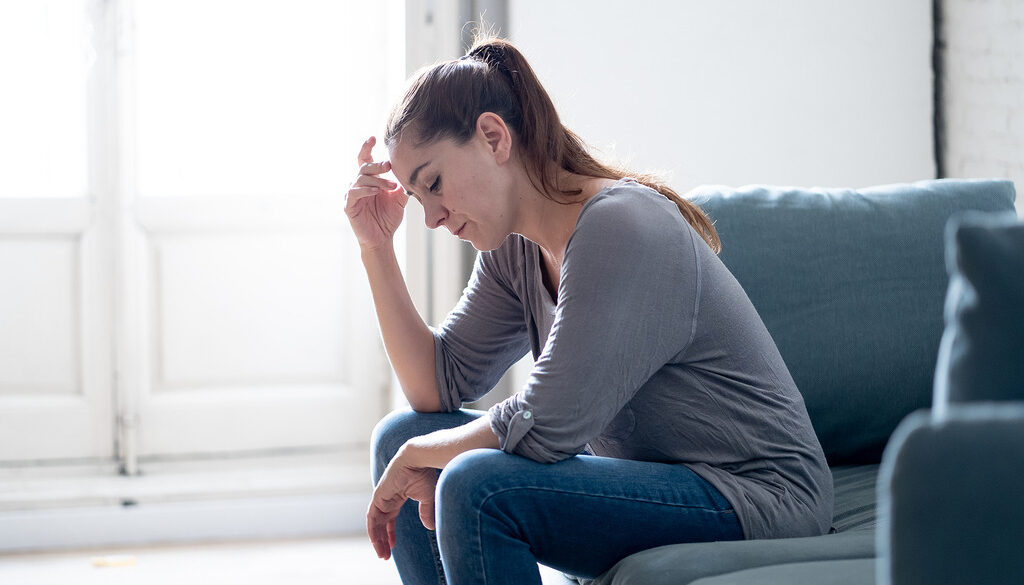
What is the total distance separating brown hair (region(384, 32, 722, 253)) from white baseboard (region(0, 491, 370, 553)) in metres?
1.73

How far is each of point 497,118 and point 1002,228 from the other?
28.5 inches

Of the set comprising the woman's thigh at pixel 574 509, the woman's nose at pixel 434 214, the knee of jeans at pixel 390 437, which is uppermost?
the woman's nose at pixel 434 214

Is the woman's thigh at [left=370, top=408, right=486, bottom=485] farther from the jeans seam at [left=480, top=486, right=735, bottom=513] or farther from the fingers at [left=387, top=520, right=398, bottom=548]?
the jeans seam at [left=480, top=486, right=735, bottom=513]

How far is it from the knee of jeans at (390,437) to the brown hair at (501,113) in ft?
1.43

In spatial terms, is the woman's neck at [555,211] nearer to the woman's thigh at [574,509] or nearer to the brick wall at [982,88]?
the woman's thigh at [574,509]

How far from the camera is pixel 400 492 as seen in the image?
60.8 inches

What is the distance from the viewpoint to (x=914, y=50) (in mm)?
2877

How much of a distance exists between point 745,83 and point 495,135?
57.4 inches

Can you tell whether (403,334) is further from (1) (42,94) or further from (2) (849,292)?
(1) (42,94)

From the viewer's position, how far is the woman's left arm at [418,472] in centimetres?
145

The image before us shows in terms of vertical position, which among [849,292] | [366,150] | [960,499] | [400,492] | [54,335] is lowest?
[54,335]

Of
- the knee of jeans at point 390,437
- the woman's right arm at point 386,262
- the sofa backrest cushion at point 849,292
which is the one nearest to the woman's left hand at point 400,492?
the knee of jeans at point 390,437

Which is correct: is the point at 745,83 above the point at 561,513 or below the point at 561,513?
above

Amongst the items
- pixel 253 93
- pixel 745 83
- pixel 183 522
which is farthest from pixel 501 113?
pixel 183 522
